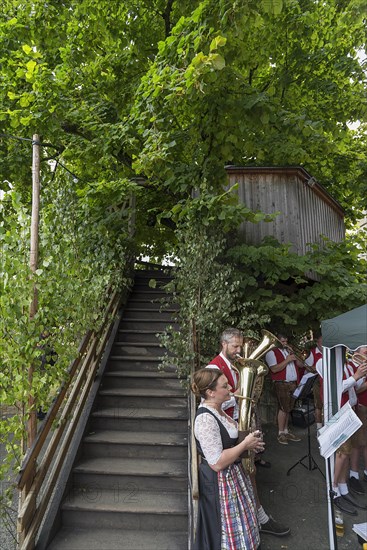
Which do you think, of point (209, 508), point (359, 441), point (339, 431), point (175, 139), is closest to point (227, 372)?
point (339, 431)

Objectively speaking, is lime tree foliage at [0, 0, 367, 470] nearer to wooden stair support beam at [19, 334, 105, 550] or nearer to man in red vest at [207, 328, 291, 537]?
wooden stair support beam at [19, 334, 105, 550]

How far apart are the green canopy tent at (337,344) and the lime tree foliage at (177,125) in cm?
161

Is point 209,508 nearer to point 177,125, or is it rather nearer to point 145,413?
point 145,413

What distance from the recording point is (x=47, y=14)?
6.84 metres

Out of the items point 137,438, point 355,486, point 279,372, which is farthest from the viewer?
point 279,372

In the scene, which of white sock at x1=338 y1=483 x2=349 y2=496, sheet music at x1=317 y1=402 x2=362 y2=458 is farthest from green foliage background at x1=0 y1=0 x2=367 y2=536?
white sock at x1=338 y1=483 x2=349 y2=496

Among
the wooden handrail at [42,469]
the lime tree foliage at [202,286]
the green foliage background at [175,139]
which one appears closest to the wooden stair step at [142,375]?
the lime tree foliage at [202,286]

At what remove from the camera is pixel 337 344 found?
443 cm

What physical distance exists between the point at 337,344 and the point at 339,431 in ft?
3.49

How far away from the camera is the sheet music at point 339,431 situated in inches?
142

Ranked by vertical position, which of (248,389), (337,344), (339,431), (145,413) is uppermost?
(337,344)

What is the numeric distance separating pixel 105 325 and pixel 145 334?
1145 millimetres

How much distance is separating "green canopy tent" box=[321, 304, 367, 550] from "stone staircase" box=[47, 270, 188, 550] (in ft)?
6.04

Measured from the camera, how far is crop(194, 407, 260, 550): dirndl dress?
3.09 m
